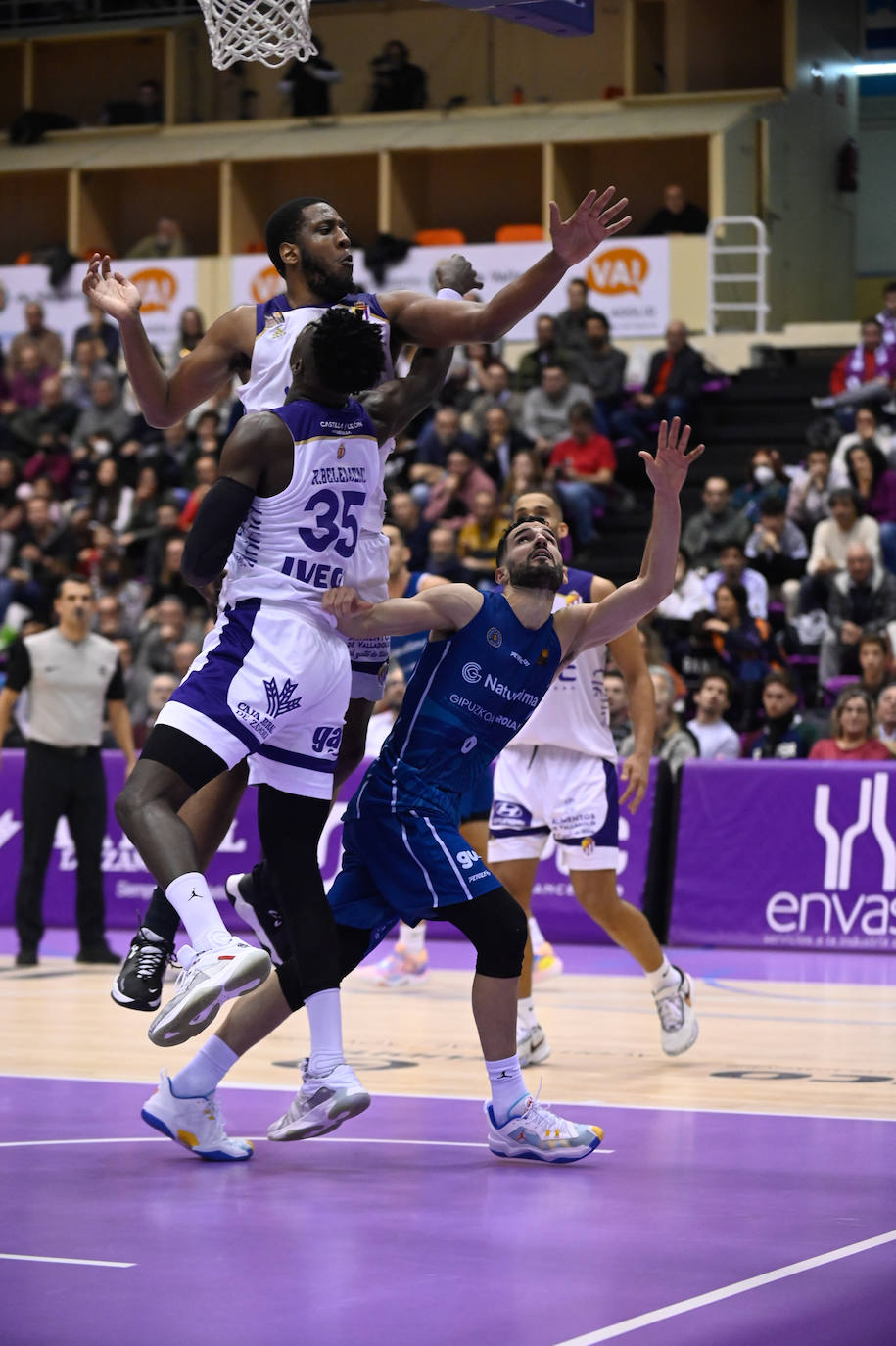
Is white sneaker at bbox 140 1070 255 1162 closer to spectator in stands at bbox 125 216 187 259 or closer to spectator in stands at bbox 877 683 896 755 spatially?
spectator in stands at bbox 877 683 896 755

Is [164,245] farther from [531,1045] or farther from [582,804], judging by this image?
[531,1045]

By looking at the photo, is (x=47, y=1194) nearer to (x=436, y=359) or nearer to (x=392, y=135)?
(x=436, y=359)

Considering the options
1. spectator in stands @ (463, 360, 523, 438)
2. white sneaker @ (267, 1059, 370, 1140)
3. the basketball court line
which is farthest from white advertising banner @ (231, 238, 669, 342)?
white sneaker @ (267, 1059, 370, 1140)

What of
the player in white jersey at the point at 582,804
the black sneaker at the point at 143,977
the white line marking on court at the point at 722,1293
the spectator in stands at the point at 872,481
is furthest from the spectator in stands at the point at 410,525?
the white line marking on court at the point at 722,1293

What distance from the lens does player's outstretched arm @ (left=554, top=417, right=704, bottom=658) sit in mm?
6086

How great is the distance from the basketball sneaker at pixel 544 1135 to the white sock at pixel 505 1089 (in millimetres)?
20

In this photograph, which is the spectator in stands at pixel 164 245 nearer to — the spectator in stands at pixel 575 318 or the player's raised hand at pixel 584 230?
the spectator in stands at pixel 575 318

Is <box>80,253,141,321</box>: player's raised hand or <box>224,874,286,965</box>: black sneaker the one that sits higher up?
<box>80,253,141,321</box>: player's raised hand

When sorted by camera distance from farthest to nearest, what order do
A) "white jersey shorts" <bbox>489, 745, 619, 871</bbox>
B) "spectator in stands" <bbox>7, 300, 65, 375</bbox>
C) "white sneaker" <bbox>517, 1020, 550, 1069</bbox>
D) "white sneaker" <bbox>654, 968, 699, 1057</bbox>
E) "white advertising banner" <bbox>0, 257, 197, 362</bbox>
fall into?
1. "white advertising banner" <bbox>0, 257, 197, 362</bbox>
2. "spectator in stands" <bbox>7, 300, 65, 375</bbox>
3. "white jersey shorts" <bbox>489, 745, 619, 871</bbox>
4. "white sneaker" <bbox>654, 968, 699, 1057</bbox>
5. "white sneaker" <bbox>517, 1020, 550, 1069</bbox>

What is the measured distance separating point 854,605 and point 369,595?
30.5 feet

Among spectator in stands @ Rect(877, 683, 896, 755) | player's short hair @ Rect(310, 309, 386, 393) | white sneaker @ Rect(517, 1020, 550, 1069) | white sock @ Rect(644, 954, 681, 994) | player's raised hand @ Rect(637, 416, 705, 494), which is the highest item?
player's short hair @ Rect(310, 309, 386, 393)

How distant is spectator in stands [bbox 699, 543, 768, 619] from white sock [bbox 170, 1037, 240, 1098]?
9482mm

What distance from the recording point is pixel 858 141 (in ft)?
83.1

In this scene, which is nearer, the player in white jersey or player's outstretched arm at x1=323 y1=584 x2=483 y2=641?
player's outstretched arm at x1=323 y1=584 x2=483 y2=641
